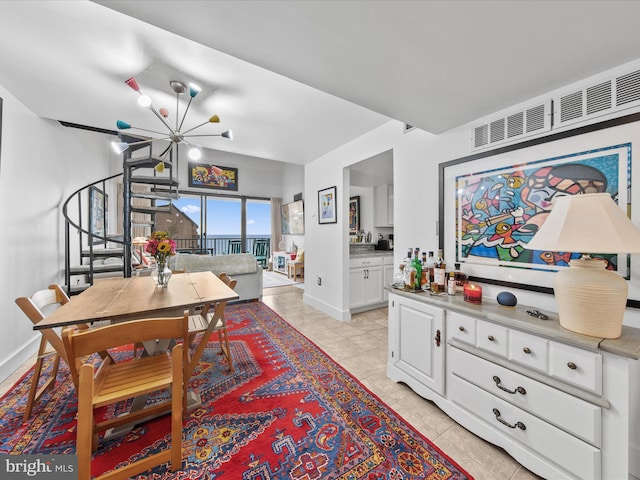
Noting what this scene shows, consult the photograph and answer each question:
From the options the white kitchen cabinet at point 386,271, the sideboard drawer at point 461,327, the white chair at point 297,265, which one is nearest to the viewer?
the sideboard drawer at point 461,327

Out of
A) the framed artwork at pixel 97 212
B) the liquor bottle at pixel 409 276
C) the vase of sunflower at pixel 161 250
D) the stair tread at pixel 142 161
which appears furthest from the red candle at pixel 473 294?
the framed artwork at pixel 97 212

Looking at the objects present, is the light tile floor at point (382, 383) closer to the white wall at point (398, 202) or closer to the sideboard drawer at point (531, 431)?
the sideboard drawer at point (531, 431)

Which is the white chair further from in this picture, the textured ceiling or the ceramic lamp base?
the ceramic lamp base

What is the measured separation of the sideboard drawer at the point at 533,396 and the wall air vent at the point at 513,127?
1488mm

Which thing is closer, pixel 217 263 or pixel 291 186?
pixel 217 263

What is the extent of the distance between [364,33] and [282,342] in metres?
2.71

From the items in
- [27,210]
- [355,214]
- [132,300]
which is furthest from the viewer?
[355,214]

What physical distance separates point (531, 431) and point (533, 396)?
0.59ft

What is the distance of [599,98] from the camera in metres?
1.30

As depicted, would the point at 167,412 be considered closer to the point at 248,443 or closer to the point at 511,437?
the point at 248,443

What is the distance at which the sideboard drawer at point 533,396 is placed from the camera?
1.03 metres

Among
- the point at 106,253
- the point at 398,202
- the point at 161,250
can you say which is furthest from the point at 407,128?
the point at 106,253

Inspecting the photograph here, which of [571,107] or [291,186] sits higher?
[291,186]

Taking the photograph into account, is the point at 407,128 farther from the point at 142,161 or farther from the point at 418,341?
the point at 142,161
